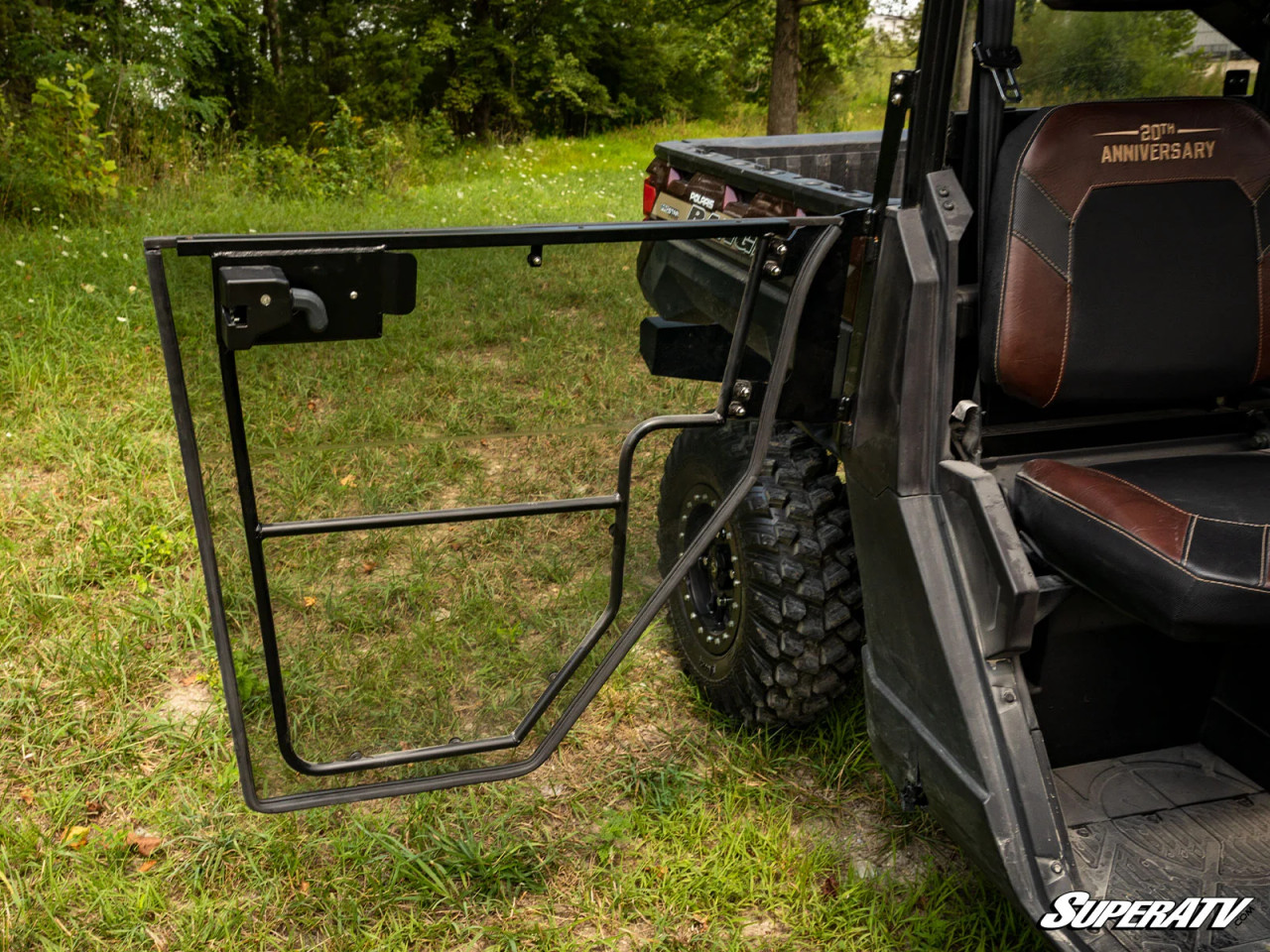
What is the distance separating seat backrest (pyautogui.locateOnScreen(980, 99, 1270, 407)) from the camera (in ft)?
6.47

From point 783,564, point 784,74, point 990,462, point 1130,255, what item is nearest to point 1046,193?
point 1130,255

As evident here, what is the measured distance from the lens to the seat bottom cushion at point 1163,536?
167 centimetres

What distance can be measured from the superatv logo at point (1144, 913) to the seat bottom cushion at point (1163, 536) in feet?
1.49

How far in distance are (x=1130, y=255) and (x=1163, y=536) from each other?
62cm

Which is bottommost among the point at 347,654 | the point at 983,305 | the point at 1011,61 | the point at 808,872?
the point at 808,872

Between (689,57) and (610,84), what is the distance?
1.54 metres

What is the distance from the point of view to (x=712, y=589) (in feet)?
8.62

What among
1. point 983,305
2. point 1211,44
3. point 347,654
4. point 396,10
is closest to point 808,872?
point 347,654

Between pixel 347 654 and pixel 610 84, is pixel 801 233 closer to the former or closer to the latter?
pixel 347 654

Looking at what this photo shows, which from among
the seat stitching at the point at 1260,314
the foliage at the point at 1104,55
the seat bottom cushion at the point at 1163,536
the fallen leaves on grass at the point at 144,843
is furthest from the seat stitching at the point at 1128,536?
the fallen leaves on grass at the point at 144,843

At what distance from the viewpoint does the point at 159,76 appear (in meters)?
9.12

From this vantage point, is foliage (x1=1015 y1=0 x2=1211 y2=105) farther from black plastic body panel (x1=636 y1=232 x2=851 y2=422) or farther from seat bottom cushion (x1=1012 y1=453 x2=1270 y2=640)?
seat bottom cushion (x1=1012 y1=453 x2=1270 y2=640)

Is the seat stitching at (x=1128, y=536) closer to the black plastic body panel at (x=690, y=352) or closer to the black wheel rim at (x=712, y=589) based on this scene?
the black plastic body panel at (x=690, y=352)

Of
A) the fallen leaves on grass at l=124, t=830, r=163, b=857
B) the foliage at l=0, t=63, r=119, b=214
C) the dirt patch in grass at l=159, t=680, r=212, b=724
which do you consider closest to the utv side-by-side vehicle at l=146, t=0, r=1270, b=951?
the fallen leaves on grass at l=124, t=830, r=163, b=857
